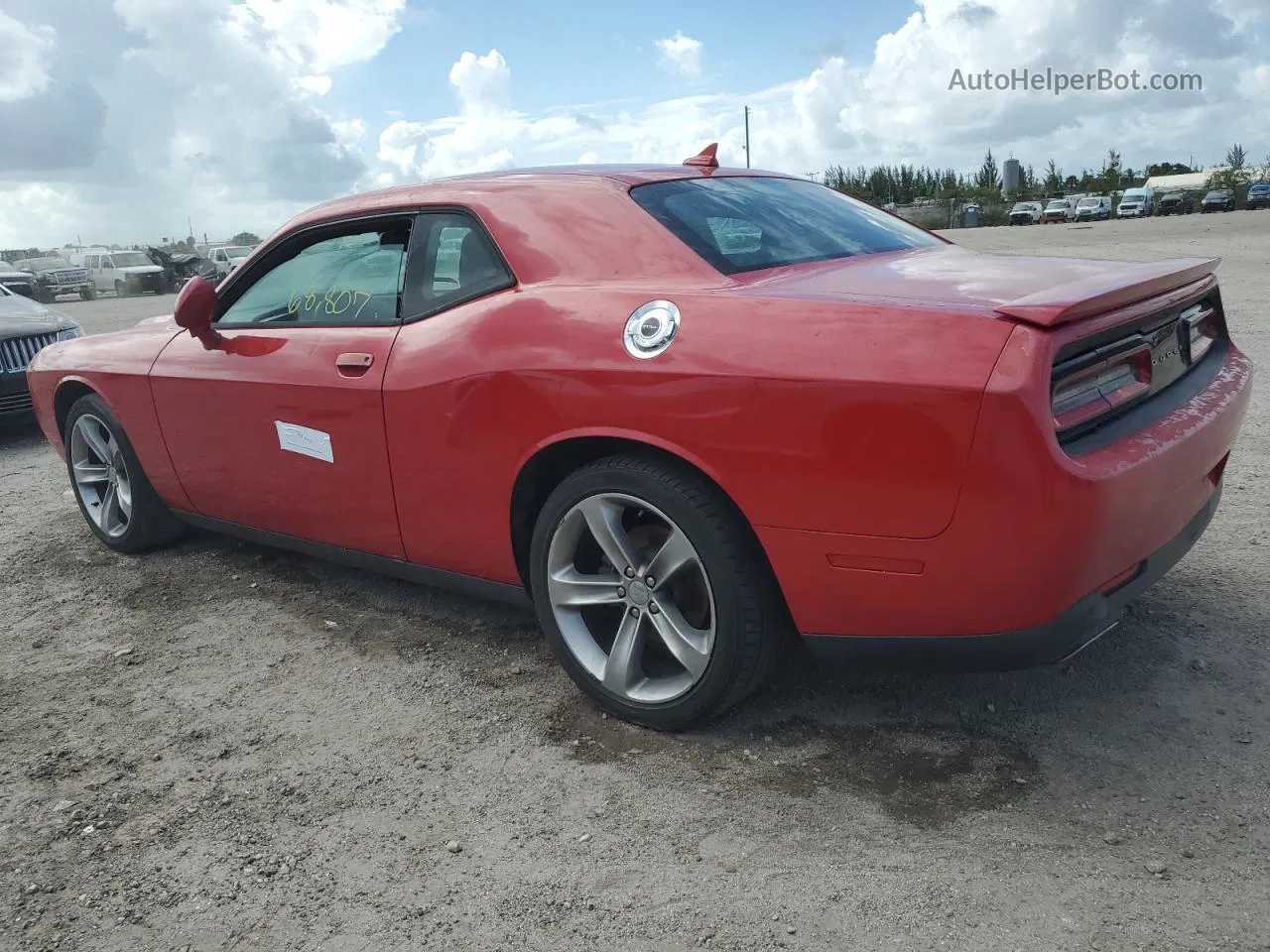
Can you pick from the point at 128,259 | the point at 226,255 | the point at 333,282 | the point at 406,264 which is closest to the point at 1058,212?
the point at 226,255

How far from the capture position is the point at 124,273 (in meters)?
33.2

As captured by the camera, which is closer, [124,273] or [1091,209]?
[124,273]

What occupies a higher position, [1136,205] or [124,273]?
[124,273]

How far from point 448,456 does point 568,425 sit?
51 centimetres

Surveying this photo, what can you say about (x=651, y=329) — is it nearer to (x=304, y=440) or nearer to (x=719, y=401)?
(x=719, y=401)

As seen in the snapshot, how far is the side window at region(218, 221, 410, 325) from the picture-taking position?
3.46 m

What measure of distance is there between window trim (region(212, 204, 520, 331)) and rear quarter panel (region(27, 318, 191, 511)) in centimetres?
42

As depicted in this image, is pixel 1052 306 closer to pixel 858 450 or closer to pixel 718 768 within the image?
pixel 858 450

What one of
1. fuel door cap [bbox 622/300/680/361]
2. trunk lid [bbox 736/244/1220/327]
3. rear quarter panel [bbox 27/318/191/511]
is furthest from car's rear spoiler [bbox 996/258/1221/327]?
rear quarter panel [bbox 27/318/191/511]

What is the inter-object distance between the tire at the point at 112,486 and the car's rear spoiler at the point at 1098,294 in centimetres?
373

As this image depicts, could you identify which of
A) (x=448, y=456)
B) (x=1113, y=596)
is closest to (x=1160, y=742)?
(x=1113, y=596)

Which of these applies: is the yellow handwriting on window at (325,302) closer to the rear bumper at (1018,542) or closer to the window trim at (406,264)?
the window trim at (406,264)

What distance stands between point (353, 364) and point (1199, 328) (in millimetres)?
2532

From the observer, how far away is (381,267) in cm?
349
